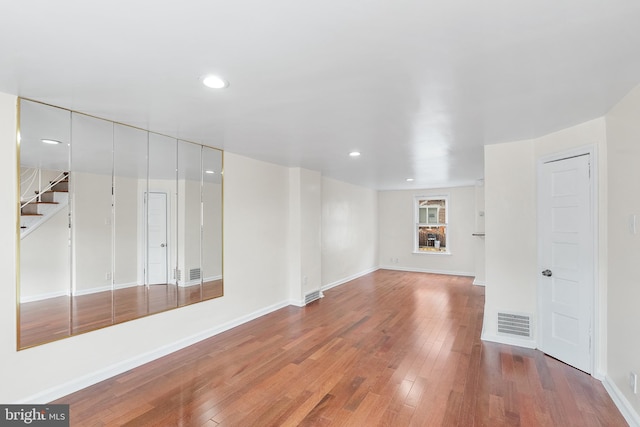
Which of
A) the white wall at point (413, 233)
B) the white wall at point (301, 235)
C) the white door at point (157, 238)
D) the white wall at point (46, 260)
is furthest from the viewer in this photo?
the white wall at point (413, 233)

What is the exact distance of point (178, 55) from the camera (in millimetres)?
1626

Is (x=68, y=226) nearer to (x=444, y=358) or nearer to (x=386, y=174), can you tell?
(x=444, y=358)

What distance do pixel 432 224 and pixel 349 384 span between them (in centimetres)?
636

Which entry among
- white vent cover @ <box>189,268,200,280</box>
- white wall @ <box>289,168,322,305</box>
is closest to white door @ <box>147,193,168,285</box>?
white vent cover @ <box>189,268,200,280</box>

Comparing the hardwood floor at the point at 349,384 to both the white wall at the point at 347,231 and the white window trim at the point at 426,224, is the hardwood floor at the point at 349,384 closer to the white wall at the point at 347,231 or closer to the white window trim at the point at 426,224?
the white wall at the point at 347,231

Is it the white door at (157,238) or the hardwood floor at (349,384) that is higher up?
the white door at (157,238)

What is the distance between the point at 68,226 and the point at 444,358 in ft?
12.8

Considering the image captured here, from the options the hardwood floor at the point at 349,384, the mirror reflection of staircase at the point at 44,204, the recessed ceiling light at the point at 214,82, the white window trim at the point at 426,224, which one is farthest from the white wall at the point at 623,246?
the white window trim at the point at 426,224

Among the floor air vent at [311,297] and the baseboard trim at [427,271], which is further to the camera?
the baseboard trim at [427,271]

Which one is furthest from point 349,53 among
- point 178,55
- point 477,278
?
point 477,278

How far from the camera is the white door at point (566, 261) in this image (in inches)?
111

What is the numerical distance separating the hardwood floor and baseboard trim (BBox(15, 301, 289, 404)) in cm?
7

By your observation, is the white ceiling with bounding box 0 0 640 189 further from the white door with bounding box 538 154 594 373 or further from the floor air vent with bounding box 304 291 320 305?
the floor air vent with bounding box 304 291 320 305

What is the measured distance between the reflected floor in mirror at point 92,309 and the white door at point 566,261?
4.02m
